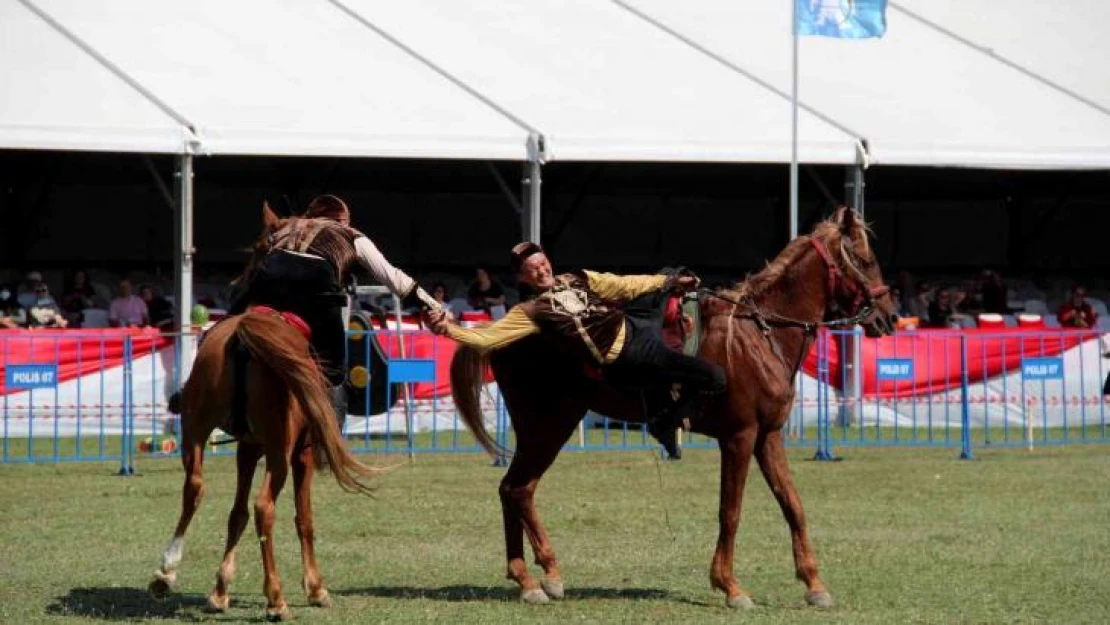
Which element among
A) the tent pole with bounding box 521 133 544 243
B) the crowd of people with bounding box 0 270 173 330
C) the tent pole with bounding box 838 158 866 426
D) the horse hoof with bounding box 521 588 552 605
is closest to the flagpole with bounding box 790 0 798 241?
the tent pole with bounding box 838 158 866 426

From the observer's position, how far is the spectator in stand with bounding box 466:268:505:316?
81.4 ft

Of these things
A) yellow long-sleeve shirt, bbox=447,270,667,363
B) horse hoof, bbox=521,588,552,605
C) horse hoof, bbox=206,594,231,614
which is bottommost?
horse hoof, bbox=521,588,552,605

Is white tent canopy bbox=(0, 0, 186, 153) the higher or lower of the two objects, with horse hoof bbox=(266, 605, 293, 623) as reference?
higher

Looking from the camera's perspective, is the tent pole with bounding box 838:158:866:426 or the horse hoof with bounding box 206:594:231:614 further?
the tent pole with bounding box 838:158:866:426

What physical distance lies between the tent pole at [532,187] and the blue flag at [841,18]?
3364 mm

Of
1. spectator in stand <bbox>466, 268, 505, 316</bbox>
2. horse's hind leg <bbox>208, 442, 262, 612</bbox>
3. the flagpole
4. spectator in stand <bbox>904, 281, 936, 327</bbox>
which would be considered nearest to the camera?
horse's hind leg <bbox>208, 442, 262, 612</bbox>

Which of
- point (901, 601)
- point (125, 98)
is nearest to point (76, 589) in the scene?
point (901, 601)

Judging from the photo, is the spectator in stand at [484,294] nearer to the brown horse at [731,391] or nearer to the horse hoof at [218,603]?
the brown horse at [731,391]

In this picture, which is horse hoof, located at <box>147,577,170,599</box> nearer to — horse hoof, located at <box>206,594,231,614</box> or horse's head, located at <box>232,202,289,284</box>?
horse hoof, located at <box>206,594,231,614</box>

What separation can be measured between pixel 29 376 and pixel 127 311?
621 centimetres

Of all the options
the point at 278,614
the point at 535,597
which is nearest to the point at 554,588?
the point at 535,597

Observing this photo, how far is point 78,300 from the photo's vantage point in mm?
23625

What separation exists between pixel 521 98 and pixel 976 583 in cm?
1236

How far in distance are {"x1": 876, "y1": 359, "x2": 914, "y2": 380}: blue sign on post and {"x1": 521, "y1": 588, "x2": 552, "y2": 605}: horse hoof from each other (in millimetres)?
10396
